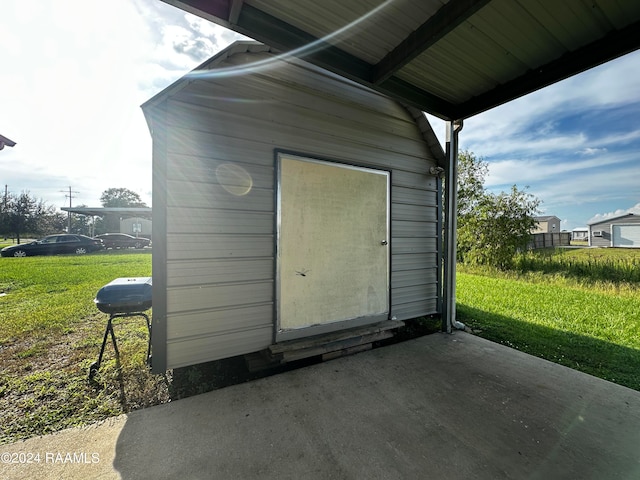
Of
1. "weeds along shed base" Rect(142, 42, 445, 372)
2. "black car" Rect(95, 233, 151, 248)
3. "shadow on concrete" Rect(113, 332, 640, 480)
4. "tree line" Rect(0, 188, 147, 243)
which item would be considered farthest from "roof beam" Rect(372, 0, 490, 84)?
"tree line" Rect(0, 188, 147, 243)

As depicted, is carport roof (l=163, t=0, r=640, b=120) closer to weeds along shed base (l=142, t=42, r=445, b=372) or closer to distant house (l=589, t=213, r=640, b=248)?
weeds along shed base (l=142, t=42, r=445, b=372)

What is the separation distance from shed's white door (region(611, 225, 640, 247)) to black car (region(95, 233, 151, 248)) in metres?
38.7

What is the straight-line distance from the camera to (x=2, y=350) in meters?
2.61

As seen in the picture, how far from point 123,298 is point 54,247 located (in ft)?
45.2

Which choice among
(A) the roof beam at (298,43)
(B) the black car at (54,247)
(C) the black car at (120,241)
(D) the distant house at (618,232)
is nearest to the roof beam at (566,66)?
(A) the roof beam at (298,43)

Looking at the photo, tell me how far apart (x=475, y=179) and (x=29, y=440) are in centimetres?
1060

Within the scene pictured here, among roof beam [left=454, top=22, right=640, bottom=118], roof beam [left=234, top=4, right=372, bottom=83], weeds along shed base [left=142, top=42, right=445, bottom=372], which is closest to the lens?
roof beam [left=234, top=4, right=372, bottom=83]

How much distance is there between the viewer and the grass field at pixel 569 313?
101 inches

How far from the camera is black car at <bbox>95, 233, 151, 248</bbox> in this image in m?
14.3

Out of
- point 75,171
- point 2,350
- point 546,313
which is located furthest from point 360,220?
point 75,171

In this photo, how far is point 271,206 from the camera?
240 centimetres

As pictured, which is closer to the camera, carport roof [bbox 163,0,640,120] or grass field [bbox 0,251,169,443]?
carport roof [bbox 163,0,640,120]

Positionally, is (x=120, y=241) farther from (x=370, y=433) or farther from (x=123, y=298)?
(x=370, y=433)

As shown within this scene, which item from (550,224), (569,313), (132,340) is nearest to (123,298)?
(132,340)
